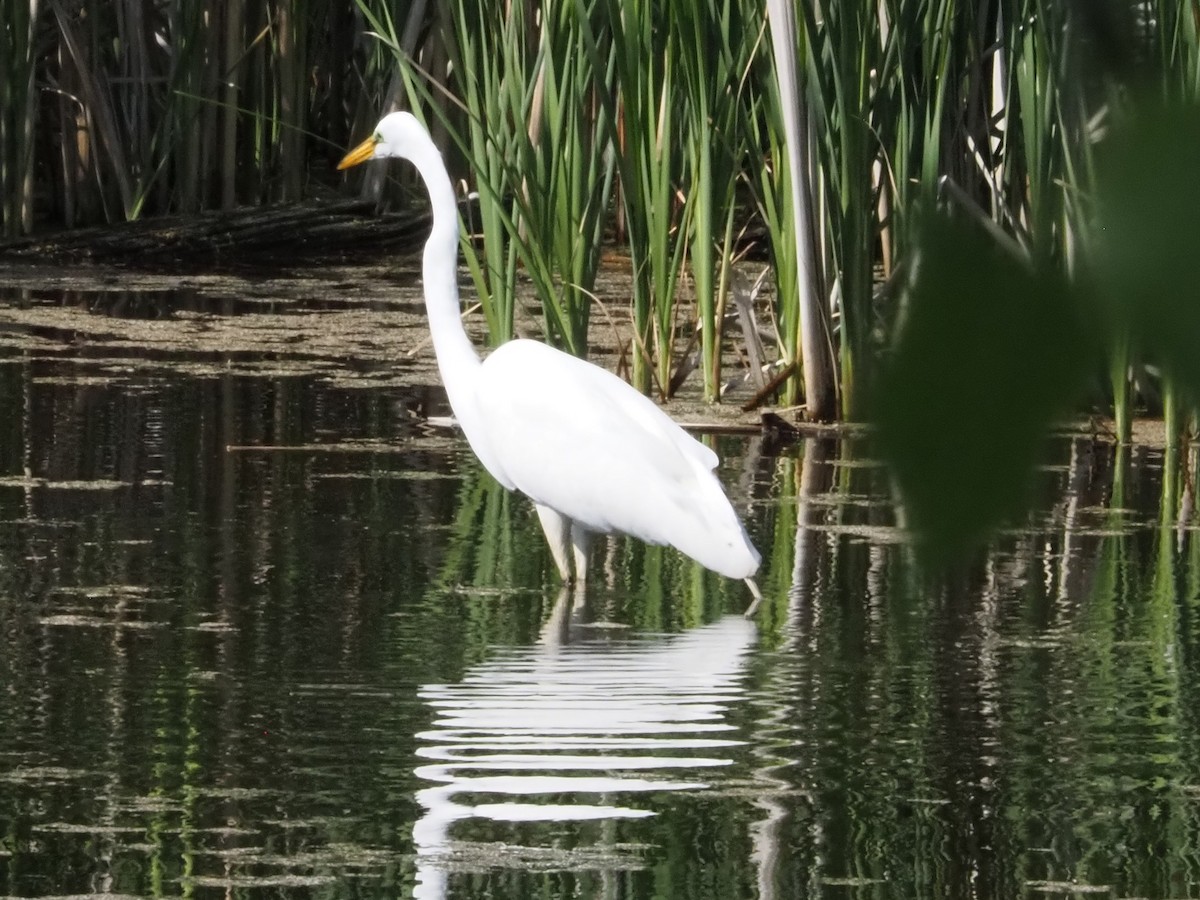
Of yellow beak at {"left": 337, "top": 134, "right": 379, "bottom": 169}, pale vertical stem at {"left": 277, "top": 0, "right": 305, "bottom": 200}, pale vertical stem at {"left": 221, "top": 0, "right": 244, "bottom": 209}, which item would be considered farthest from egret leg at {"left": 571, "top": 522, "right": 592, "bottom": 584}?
pale vertical stem at {"left": 277, "top": 0, "right": 305, "bottom": 200}

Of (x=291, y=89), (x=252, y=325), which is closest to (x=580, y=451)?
(x=252, y=325)

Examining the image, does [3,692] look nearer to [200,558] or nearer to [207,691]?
[207,691]

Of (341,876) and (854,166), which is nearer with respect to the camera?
(341,876)

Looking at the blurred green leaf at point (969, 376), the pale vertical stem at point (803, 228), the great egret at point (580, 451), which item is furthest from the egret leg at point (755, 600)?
the blurred green leaf at point (969, 376)

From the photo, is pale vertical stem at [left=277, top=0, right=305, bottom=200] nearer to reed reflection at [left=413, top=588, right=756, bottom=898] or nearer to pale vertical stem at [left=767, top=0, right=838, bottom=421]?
pale vertical stem at [left=767, top=0, right=838, bottom=421]

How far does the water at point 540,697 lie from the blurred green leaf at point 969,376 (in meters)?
0.91

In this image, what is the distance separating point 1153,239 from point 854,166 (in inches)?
153

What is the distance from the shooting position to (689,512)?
3.26m

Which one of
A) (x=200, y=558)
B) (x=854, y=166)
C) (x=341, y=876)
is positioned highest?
(x=854, y=166)

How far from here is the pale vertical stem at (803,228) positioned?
3994 mm

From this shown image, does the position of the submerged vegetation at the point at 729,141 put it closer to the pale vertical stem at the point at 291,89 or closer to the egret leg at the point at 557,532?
the egret leg at the point at 557,532

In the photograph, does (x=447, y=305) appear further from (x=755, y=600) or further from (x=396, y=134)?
(x=755, y=600)

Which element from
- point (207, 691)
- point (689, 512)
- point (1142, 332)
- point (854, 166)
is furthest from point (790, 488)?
point (1142, 332)

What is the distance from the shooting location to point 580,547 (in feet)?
11.5
